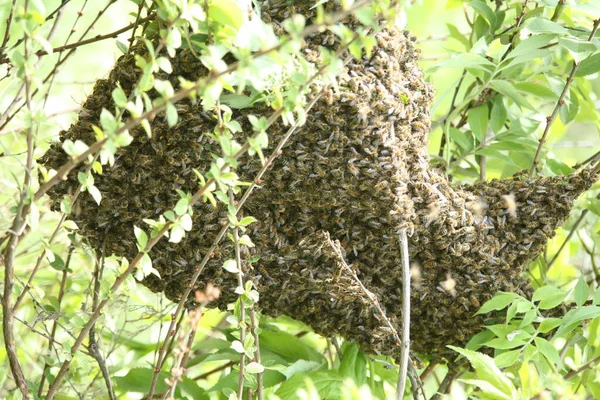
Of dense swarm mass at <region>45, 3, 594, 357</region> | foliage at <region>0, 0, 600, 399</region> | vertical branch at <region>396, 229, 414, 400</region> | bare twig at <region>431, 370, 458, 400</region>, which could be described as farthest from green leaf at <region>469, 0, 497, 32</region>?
bare twig at <region>431, 370, 458, 400</region>

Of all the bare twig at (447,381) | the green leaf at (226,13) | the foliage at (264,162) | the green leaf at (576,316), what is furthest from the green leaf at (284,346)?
the green leaf at (226,13)

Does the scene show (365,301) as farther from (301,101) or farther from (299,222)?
(301,101)

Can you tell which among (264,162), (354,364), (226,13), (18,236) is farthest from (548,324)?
(18,236)

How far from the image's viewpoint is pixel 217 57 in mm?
856

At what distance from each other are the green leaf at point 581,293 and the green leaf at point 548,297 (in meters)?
0.04

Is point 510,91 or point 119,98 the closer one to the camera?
→ point 119,98

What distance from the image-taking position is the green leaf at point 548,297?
1250mm

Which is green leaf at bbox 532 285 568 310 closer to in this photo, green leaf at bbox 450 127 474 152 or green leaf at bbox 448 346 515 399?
green leaf at bbox 448 346 515 399

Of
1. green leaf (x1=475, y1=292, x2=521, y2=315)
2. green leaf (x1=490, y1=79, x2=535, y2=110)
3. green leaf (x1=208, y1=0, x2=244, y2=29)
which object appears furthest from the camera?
green leaf (x1=490, y1=79, x2=535, y2=110)

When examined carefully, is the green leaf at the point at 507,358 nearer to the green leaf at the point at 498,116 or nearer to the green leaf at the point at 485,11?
the green leaf at the point at 498,116

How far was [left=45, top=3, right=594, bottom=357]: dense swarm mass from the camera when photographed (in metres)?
1.13

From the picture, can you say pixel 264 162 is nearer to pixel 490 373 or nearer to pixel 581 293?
pixel 490 373

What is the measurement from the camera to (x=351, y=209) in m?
1.20

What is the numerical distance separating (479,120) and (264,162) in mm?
633
